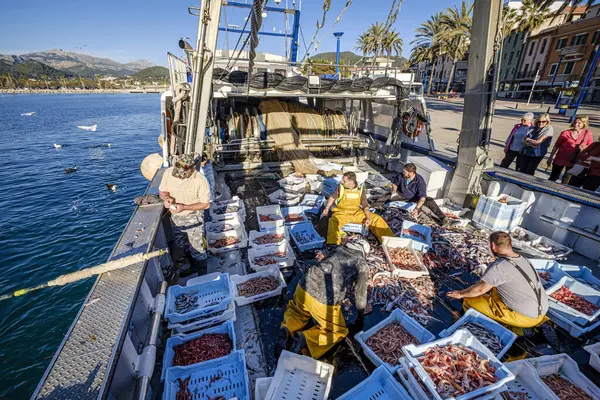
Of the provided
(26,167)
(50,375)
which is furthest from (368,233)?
(26,167)

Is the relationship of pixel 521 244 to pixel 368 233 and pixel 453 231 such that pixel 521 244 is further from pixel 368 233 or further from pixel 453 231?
pixel 368 233

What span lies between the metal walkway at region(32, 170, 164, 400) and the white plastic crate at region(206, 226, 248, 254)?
77.9 inches

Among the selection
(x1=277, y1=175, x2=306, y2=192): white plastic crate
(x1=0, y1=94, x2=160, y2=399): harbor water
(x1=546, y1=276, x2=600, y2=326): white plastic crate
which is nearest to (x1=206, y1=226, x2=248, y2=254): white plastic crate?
(x1=277, y1=175, x2=306, y2=192): white plastic crate

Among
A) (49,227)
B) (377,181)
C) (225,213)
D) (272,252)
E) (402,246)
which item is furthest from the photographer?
(49,227)

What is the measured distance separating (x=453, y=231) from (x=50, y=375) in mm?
6530

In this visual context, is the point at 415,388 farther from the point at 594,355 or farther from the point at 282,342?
the point at 594,355

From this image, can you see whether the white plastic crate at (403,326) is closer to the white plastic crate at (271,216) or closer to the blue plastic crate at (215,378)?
the blue plastic crate at (215,378)

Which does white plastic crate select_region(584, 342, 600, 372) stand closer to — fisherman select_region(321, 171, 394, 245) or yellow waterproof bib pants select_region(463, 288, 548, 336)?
yellow waterproof bib pants select_region(463, 288, 548, 336)

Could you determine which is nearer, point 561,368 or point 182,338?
point 561,368

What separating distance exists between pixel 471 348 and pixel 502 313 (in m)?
0.96

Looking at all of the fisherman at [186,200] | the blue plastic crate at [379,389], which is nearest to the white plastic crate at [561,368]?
the blue plastic crate at [379,389]

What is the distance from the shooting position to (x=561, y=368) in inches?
117

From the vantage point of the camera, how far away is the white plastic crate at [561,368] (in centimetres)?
280

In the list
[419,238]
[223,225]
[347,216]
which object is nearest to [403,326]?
[347,216]
